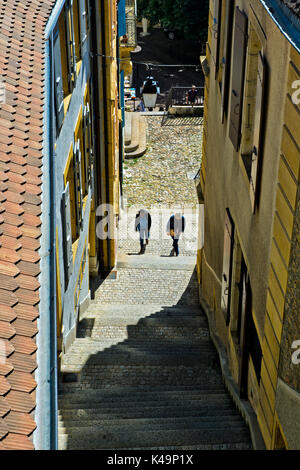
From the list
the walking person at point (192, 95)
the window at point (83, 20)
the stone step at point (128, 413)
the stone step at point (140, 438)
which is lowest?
the stone step at point (128, 413)

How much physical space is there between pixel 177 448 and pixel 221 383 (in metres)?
3.12

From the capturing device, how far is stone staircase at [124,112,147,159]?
24312mm

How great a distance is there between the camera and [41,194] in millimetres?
6059

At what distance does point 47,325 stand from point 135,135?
2059 cm

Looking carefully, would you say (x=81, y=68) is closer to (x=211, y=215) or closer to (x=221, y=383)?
(x=211, y=215)

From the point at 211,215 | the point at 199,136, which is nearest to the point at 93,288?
the point at 211,215

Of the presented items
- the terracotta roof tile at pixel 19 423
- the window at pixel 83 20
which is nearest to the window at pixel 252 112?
the terracotta roof tile at pixel 19 423

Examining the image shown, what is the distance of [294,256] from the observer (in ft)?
19.7

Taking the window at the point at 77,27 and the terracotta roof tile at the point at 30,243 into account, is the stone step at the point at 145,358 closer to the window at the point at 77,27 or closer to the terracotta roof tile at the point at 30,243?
the window at the point at 77,27

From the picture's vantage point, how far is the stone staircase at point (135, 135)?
2431cm

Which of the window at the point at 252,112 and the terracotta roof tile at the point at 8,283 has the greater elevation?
the window at the point at 252,112

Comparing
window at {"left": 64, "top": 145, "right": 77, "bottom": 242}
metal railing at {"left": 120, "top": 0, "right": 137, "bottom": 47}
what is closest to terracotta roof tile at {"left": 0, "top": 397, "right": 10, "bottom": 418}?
window at {"left": 64, "top": 145, "right": 77, "bottom": 242}

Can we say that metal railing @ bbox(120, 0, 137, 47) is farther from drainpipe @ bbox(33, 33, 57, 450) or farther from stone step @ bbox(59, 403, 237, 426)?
drainpipe @ bbox(33, 33, 57, 450)

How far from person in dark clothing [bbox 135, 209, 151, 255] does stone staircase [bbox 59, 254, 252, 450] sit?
73 centimetres
